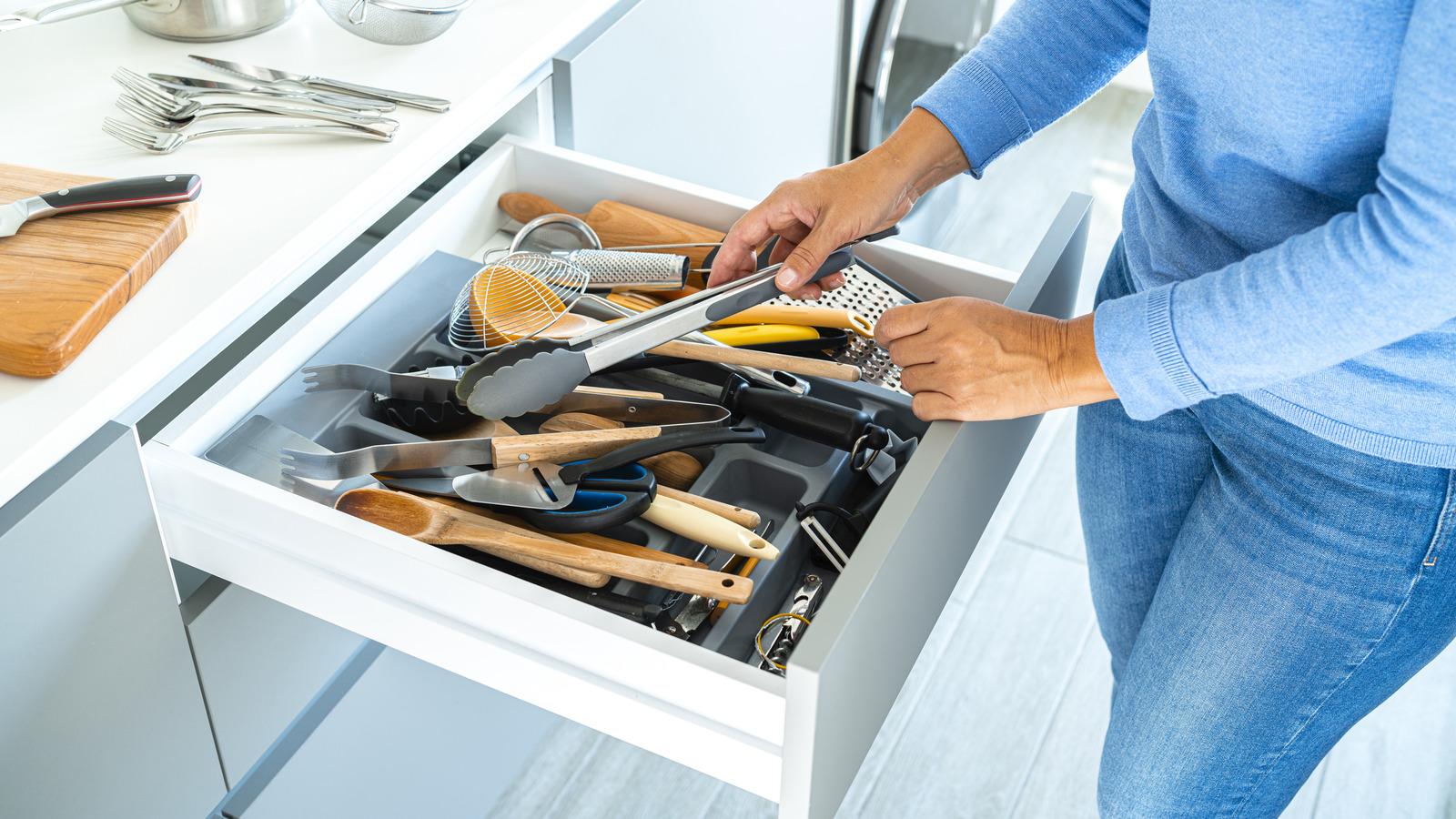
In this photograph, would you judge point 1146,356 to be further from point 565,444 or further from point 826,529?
point 565,444

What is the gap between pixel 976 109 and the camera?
971 millimetres

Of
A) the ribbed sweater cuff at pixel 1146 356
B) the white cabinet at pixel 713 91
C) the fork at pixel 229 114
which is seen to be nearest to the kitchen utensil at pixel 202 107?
the fork at pixel 229 114

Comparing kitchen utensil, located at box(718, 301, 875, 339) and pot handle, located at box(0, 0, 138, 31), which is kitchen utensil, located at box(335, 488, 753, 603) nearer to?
kitchen utensil, located at box(718, 301, 875, 339)

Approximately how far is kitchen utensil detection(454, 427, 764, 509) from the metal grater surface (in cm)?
21

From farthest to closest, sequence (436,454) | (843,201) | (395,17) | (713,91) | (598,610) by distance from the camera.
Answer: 1. (713,91)
2. (395,17)
3. (843,201)
4. (436,454)
5. (598,610)

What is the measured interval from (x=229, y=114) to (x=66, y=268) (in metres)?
0.24

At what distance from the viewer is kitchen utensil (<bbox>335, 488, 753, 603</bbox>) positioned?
0.74m

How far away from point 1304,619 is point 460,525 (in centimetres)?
59

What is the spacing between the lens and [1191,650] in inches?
34.8

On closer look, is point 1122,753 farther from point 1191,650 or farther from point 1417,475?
point 1417,475

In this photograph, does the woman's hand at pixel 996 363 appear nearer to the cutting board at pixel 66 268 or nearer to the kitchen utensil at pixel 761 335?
the kitchen utensil at pixel 761 335

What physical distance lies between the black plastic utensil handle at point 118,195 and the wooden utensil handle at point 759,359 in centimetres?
37

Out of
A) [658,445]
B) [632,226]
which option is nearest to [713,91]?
[632,226]

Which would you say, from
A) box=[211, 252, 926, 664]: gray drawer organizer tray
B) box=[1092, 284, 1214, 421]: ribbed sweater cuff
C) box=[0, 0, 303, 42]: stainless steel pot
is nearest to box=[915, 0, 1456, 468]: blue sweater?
box=[1092, 284, 1214, 421]: ribbed sweater cuff
